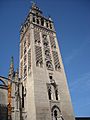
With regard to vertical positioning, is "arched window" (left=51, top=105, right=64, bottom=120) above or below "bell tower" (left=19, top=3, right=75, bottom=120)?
below

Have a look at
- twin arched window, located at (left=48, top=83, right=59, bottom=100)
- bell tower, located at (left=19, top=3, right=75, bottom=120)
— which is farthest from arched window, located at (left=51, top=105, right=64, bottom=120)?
twin arched window, located at (left=48, top=83, right=59, bottom=100)

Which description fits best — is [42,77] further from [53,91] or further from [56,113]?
[56,113]

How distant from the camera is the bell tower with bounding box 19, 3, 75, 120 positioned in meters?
23.9

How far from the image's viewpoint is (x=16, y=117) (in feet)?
78.2

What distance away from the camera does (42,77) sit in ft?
88.2

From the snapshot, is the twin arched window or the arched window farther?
the twin arched window

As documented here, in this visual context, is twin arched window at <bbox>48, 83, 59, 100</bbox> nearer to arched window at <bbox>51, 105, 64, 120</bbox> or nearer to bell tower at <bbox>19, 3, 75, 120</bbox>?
bell tower at <bbox>19, 3, 75, 120</bbox>

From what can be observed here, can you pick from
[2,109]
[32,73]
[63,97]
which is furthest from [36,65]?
[2,109]

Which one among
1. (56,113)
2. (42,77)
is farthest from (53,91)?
(56,113)

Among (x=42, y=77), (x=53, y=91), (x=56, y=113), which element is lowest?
(x=56, y=113)

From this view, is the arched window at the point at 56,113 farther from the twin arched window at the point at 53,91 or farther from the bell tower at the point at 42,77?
the twin arched window at the point at 53,91

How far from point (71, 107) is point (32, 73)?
24.9 feet

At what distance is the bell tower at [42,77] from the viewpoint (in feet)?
78.5

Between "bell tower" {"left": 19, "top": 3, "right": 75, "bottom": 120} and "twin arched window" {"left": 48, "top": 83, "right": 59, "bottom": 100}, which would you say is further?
"twin arched window" {"left": 48, "top": 83, "right": 59, "bottom": 100}
